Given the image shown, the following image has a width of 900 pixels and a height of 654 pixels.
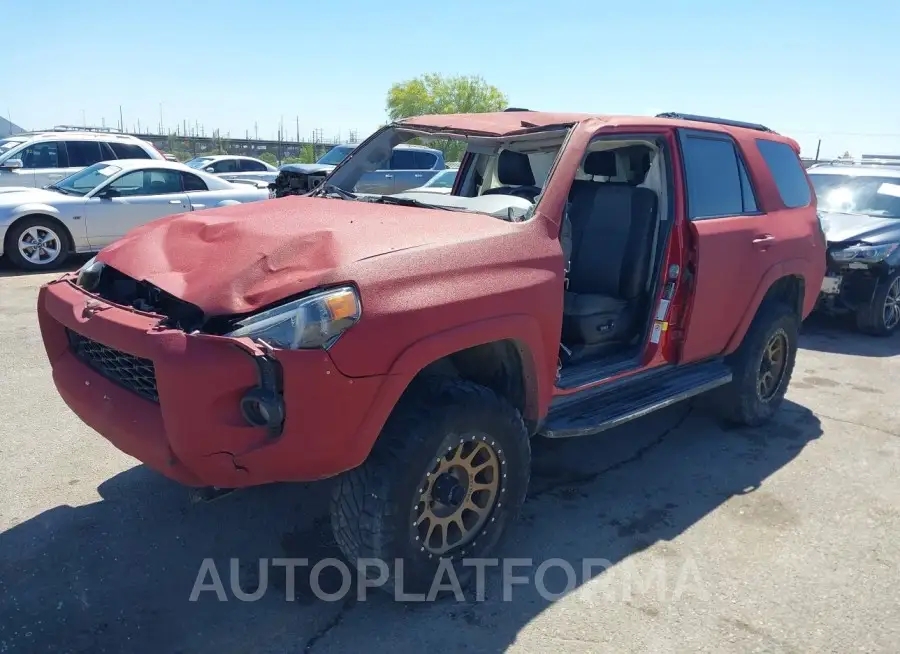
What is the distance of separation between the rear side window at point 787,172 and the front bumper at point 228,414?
3.62m

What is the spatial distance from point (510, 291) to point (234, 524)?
1.80 m

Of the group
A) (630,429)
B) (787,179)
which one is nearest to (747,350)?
(630,429)

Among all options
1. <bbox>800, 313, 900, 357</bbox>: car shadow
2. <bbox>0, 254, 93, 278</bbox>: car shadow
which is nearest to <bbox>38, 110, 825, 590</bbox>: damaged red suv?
<bbox>800, 313, 900, 357</bbox>: car shadow

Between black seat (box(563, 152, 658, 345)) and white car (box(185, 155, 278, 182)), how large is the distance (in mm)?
12556

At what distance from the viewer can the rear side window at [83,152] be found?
40.5 ft

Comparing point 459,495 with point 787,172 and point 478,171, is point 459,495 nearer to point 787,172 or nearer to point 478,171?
A: point 478,171

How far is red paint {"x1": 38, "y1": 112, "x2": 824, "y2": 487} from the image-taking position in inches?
94.6

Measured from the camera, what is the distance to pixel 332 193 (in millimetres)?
4145

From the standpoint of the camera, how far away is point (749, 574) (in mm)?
3240

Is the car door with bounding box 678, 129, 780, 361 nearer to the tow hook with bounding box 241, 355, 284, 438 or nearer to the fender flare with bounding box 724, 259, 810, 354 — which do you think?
the fender flare with bounding box 724, 259, 810, 354

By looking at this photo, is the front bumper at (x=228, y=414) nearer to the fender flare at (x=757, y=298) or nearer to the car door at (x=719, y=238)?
the car door at (x=719, y=238)

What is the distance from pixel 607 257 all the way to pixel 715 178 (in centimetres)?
85

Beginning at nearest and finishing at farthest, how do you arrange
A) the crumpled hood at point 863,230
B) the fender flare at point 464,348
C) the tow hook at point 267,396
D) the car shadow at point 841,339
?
1. the tow hook at point 267,396
2. the fender flare at point 464,348
3. the car shadow at point 841,339
4. the crumpled hood at point 863,230

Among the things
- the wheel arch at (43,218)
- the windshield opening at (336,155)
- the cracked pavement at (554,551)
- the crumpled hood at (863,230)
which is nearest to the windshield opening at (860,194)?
the crumpled hood at (863,230)
